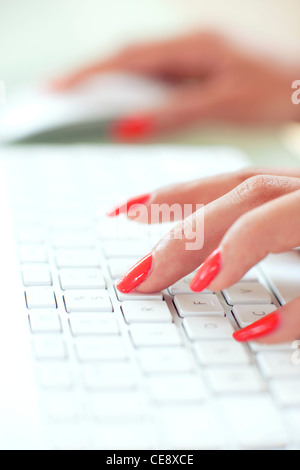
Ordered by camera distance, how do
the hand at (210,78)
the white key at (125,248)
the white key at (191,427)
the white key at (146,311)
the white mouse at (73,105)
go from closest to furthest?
the white key at (191,427) < the white key at (146,311) < the white key at (125,248) < the white mouse at (73,105) < the hand at (210,78)

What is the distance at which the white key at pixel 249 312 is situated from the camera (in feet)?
1.45

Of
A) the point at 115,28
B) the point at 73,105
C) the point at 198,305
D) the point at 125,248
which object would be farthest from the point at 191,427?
the point at 115,28

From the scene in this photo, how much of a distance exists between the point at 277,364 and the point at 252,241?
0.09 meters

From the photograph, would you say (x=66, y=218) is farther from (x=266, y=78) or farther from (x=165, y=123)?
(x=266, y=78)

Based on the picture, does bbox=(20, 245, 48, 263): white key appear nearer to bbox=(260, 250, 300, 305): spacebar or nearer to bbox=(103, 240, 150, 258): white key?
bbox=(103, 240, 150, 258): white key

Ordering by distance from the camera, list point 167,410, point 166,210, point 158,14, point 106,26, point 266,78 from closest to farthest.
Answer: point 167,410
point 166,210
point 266,78
point 106,26
point 158,14

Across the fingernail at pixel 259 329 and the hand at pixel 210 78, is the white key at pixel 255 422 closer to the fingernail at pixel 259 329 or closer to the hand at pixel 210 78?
the fingernail at pixel 259 329

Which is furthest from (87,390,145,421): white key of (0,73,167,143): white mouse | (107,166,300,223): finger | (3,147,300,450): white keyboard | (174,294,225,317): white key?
(0,73,167,143): white mouse

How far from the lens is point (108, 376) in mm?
372

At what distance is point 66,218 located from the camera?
A: 61 cm

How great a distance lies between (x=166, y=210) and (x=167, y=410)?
248mm

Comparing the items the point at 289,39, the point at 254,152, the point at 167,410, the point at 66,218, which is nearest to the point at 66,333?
the point at 167,410

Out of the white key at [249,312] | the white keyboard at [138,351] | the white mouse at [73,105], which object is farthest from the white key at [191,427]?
the white mouse at [73,105]

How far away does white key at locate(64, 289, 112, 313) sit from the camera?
44cm
